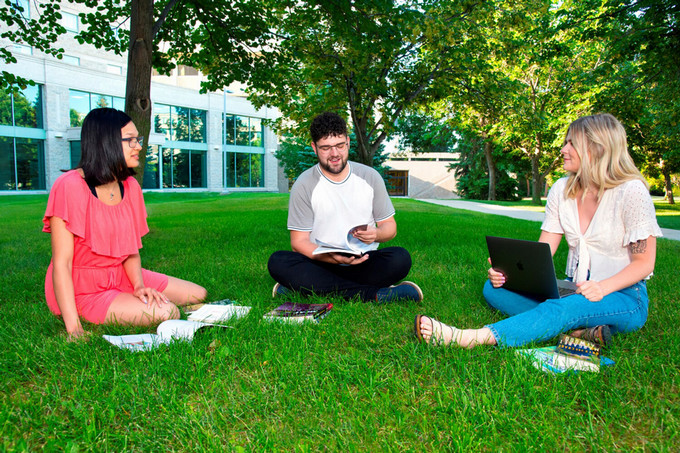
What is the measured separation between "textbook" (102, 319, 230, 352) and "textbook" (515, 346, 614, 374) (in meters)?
1.92

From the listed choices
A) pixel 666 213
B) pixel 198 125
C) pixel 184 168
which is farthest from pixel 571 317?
pixel 198 125

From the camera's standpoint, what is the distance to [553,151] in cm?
2452

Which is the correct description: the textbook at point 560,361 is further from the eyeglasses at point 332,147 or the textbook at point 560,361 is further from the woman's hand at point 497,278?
the eyeglasses at point 332,147

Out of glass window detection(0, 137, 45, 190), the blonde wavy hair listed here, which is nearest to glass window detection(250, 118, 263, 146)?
glass window detection(0, 137, 45, 190)

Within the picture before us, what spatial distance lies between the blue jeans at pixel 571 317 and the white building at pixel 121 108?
79.4ft

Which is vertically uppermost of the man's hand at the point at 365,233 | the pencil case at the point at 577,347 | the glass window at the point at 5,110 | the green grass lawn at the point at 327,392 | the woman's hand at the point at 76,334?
the glass window at the point at 5,110

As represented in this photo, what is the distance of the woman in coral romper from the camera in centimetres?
306

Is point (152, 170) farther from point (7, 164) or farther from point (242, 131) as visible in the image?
point (242, 131)

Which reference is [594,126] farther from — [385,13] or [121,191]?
[385,13]

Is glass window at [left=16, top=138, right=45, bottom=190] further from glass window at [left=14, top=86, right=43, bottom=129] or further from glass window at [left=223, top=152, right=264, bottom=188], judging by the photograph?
glass window at [left=223, top=152, right=264, bottom=188]

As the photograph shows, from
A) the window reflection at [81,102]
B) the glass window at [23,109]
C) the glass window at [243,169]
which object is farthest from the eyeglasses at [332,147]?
the glass window at [243,169]

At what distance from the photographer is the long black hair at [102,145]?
10.3 ft

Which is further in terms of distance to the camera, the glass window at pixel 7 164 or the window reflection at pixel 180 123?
the window reflection at pixel 180 123

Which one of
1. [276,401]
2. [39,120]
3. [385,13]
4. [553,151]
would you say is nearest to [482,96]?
[385,13]
